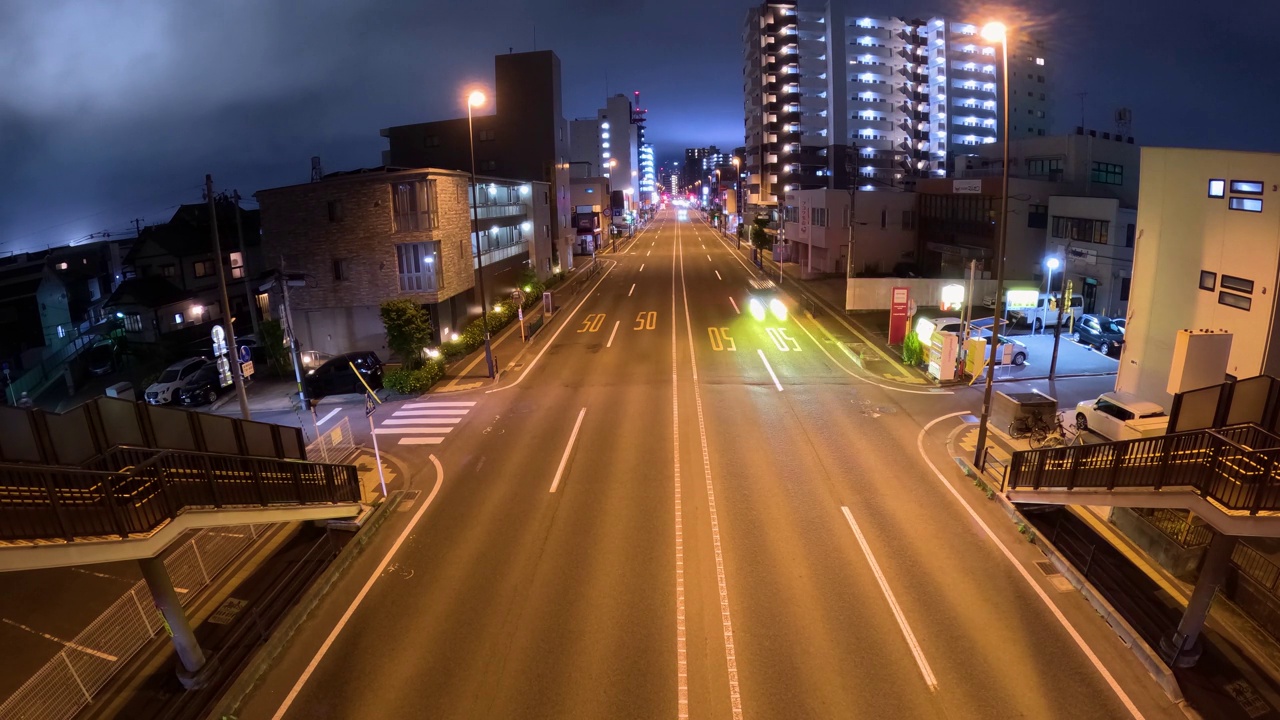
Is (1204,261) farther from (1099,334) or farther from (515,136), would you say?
(515,136)

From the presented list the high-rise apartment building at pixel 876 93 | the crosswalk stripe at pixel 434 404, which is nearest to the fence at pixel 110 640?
the crosswalk stripe at pixel 434 404

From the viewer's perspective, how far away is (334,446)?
19156 millimetres

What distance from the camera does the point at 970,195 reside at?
44.8 metres

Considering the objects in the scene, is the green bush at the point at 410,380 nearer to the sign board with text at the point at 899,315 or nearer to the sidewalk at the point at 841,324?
the sidewalk at the point at 841,324

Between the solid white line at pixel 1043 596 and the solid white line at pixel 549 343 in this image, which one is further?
the solid white line at pixel 549 343

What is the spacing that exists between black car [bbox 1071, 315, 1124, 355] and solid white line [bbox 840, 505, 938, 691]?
878 inches

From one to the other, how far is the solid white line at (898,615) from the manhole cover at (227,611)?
11738mm

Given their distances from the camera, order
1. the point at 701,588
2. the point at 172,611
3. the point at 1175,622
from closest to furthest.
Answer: the point at 172,611 < the point at 1175,622 < the point at 701,588

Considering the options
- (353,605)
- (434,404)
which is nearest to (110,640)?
(353,605)

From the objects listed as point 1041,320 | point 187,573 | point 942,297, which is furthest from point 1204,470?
point 942,297

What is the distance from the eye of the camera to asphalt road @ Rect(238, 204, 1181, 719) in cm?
→ 961

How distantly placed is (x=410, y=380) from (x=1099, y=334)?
30.9 metres

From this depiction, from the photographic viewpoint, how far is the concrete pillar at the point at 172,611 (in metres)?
9.46

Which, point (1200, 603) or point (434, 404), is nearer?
point (1200, 603)
